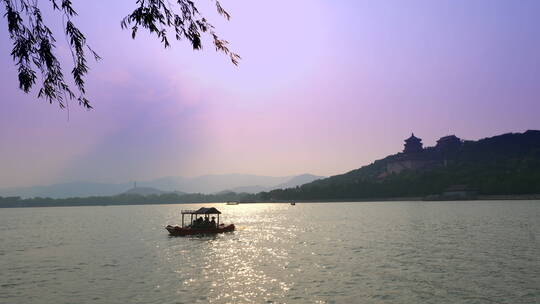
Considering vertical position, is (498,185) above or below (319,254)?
above

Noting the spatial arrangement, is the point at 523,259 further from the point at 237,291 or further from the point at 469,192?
the point at 469,192

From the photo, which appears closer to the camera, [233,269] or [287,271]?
[287,271]

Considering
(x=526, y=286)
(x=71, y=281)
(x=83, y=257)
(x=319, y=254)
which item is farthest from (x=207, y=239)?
(x=526, y=286)

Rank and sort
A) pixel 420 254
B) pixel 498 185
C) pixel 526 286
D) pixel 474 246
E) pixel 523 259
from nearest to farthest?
pixel 526 286
pixel 523 259
pixel 420 254
pixel 474 246
pixel 498 185

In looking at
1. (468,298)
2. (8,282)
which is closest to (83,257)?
(8,282)

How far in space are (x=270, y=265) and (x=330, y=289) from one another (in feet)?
31.1

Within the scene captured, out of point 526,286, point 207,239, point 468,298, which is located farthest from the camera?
point 207,239

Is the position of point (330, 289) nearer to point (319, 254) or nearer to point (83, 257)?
point (319, 254)

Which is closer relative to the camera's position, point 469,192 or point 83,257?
point 83,257

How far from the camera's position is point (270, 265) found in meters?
32.8

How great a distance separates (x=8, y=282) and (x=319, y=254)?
23692 mm

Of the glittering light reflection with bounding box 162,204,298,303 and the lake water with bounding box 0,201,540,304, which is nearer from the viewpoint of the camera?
the lake water with bounding box 0,201,540,304

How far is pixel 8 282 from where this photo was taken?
2888 centimetres

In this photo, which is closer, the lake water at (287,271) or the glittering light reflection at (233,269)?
the lake water at (287,271)
